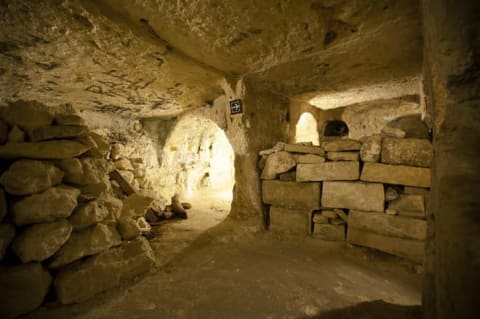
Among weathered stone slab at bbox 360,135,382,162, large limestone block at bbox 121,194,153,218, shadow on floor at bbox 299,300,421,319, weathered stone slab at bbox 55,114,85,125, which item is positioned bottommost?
shadow on floor at bbox 299,300,421,319

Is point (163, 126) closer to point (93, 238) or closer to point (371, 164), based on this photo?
point (93, 238)

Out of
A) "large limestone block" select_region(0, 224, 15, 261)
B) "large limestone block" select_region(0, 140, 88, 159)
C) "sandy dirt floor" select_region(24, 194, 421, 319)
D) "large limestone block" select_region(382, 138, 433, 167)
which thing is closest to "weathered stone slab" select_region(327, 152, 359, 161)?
"large limestone block" select_region(382, 138, 433, 167)

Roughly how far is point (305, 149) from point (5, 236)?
2.73 metres

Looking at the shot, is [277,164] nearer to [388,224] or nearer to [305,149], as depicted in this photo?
[305,149]

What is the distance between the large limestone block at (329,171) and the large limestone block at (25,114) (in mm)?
2521

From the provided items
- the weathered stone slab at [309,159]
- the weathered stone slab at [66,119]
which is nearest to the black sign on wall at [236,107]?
the weathered stone slab at [309,159]

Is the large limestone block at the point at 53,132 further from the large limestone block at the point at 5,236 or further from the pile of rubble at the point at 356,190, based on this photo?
the pile of rubble at the point at 356,190

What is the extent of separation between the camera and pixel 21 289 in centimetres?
116

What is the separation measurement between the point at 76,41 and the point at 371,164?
3.17m

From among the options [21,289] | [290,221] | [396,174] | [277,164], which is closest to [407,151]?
[396,174]

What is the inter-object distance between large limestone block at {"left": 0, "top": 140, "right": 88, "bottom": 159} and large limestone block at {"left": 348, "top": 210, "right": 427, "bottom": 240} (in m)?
2.74

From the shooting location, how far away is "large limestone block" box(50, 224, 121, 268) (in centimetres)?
133

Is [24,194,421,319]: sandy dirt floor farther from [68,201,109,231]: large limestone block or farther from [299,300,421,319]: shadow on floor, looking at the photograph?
[68,201,109,231]: large limestone block

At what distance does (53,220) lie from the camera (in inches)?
52.1
